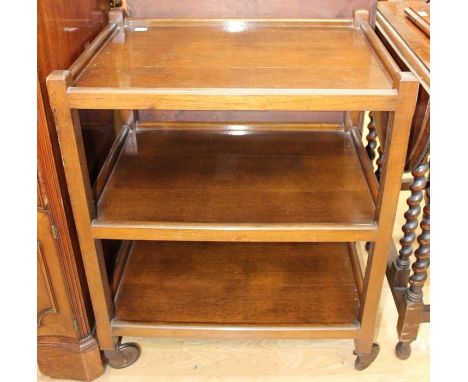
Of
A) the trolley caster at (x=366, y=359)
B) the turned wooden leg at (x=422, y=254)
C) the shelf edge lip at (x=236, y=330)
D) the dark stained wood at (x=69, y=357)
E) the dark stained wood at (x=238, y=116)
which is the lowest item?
the trolley caster at (x=366, y=359)

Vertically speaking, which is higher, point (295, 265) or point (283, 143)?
point (283, 143)

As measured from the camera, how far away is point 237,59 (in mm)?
1039

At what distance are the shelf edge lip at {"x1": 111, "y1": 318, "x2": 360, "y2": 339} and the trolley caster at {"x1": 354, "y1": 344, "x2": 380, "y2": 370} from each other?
0.10 m

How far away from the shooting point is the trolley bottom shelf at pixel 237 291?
3.96ft

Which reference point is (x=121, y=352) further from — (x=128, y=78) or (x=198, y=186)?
(x=128, y=78)

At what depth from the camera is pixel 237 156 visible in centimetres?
129

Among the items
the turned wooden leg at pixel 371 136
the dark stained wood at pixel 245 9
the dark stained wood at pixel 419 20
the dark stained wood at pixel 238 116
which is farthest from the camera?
the turned wooden leg at pixel 371 136

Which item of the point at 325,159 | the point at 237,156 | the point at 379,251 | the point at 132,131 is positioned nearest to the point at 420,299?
the point at 379,251

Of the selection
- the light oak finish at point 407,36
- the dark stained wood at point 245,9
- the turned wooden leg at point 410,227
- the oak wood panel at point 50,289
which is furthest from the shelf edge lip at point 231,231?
the dark stained wood at point 245,9

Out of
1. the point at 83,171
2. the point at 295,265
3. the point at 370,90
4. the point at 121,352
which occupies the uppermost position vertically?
the point at 370,90

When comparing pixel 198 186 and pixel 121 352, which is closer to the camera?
pixel 198 186

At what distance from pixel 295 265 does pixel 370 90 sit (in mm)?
617

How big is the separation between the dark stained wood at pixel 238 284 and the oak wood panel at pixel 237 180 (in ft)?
0.93

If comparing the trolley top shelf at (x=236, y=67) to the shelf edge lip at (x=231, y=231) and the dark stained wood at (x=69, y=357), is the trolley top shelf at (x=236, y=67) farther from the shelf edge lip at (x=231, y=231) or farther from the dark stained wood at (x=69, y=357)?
the dark stained wood at (x=69, y=357)
